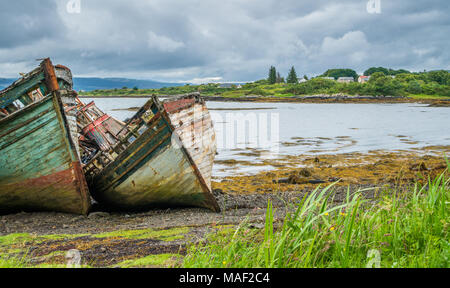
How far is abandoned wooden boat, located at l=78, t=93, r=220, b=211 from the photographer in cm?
917

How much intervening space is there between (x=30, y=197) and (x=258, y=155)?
518 inches

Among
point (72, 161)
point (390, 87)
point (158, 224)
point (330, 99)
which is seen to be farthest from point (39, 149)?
point (390, 87)

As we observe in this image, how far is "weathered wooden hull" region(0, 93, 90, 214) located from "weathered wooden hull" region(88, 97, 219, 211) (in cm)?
75

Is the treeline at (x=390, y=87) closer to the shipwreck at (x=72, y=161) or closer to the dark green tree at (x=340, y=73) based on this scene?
the dark green tree at (x=340, y=73)

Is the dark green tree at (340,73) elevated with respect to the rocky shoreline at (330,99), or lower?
elevated

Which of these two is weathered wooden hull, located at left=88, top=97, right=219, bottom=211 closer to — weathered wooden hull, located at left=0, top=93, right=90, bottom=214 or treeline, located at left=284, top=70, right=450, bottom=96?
weathered wooden hull, located at left=0, top=93, right=90, bottom=214

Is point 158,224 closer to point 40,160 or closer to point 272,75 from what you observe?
point 40,160

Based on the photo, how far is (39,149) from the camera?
891cm

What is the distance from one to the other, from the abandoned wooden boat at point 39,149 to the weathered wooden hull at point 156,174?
76 centimetres

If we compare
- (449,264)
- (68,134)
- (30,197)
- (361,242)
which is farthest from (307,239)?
(30,197)

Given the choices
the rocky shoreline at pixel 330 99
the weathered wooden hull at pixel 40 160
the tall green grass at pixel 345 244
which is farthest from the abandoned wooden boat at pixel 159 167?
the rocky shoreline at pixel 330 99

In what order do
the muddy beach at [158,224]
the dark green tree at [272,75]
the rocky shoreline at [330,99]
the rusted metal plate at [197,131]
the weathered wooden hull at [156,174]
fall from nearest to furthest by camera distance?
1. the muddy beach at [158,224]
2. the weathered wooden hull at [156,174]
3. the rusted metal plate at [197,131]
4. the rocky shoreline at [330,99]
5. the dark green tree at [272,75]

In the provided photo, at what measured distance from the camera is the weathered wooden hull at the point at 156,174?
9.16 metres

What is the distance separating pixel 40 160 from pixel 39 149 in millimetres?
259
